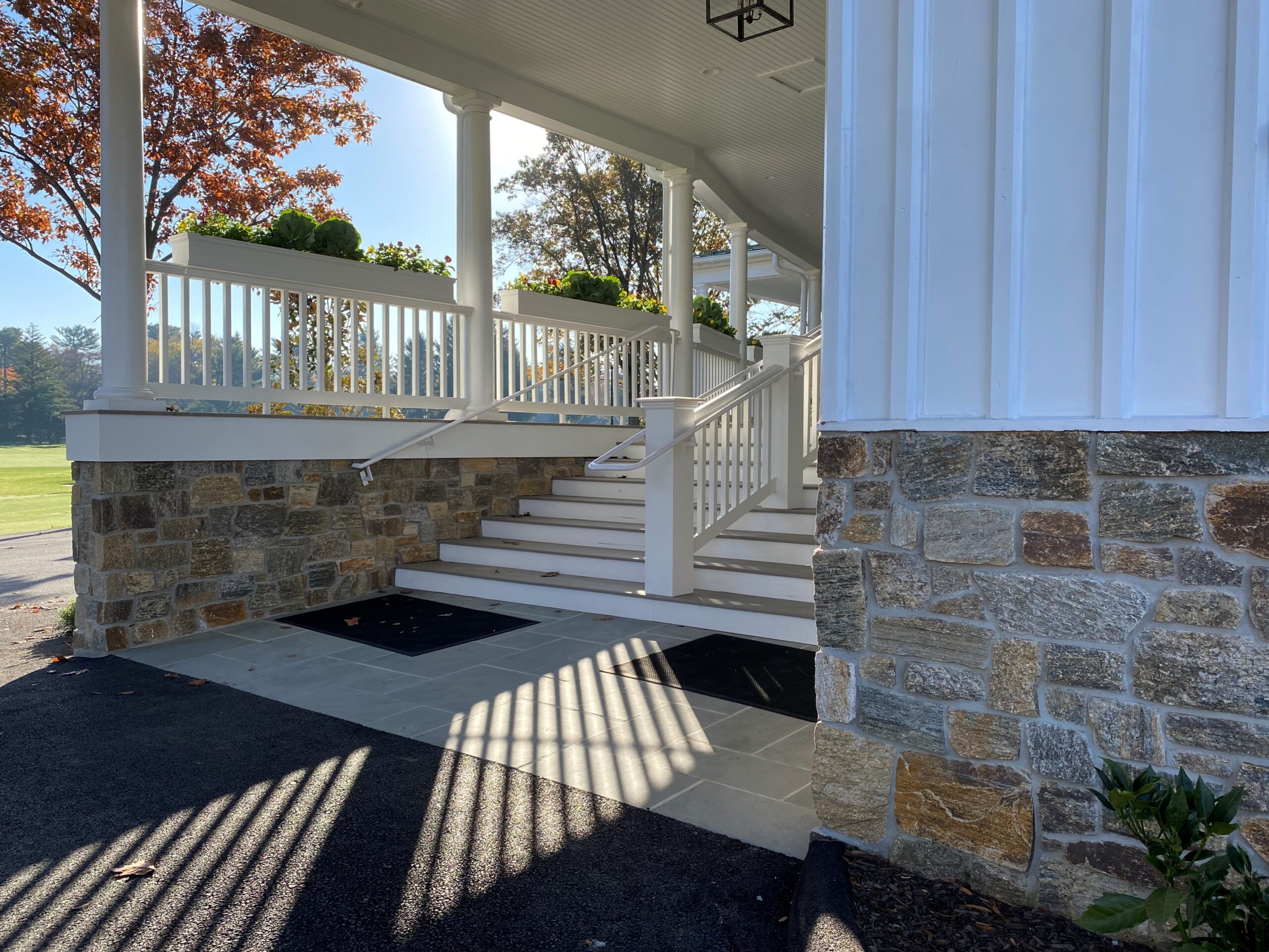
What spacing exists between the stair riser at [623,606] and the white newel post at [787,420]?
1.15 metres

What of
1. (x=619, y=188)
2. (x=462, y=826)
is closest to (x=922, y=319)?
(x=462, y=826)

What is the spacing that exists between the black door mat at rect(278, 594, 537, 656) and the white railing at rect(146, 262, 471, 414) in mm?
1366

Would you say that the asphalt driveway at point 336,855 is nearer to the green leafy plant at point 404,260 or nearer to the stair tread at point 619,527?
the stair tread at point 619,527

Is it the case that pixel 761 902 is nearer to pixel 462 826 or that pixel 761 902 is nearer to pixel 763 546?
pixel 462 826

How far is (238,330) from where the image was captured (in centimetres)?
550

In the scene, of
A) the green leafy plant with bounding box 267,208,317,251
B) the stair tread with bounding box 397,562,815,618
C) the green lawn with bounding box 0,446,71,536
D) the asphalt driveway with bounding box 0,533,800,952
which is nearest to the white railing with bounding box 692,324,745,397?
the stair tread with bounding box 397,562,815,618

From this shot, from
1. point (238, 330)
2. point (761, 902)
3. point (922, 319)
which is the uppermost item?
point (238, 330)

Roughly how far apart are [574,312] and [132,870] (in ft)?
18.8

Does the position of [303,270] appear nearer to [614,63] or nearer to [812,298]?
[614,63]

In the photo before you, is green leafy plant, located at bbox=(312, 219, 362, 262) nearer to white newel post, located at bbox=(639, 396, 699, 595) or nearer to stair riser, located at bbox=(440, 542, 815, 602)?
stair riser, located at bbox=(440, 542, 815, 602)

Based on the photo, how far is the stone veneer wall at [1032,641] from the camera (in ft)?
5.83

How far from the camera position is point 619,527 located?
6.00 meters

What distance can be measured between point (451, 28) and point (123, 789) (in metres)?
5.11

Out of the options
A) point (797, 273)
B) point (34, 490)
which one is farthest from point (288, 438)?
point (34, 490)
